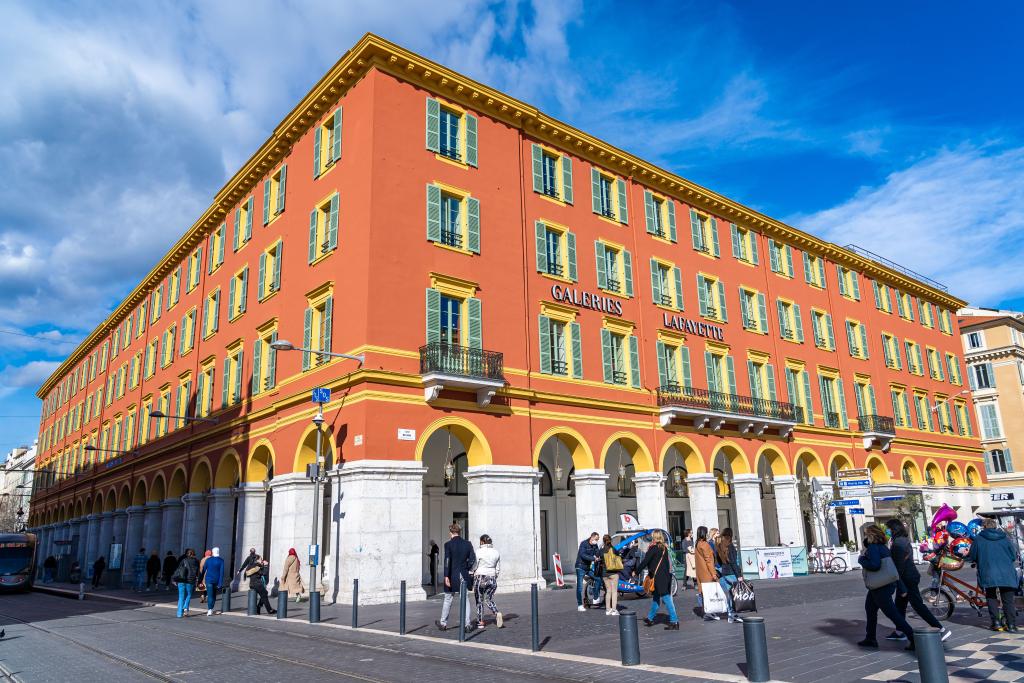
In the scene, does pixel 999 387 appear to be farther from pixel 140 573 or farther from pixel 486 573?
pixel 140 573

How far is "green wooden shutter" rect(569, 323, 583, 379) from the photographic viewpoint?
25.3 metres

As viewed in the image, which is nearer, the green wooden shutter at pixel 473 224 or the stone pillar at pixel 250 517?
the green wooden shutter at pixel 473 224

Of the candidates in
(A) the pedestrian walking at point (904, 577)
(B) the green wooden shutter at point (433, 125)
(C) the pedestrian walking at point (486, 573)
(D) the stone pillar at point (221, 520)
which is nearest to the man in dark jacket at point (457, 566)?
(C) the pedestrian walking at point (486, 573)

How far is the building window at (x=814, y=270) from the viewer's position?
1491 inches

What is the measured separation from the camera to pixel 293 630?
14.8 m

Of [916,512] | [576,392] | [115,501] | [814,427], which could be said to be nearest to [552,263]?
[576,392]

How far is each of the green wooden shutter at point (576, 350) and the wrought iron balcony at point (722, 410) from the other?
4.10 meters

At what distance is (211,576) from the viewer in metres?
19.5

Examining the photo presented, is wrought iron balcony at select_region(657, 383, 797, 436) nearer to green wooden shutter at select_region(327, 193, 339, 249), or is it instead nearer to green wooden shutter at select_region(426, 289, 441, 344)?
green wooden shutter at select_region(426, 289, 441, 344)

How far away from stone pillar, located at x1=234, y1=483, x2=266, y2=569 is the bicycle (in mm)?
Answer: 19864

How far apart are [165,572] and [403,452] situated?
15311mm

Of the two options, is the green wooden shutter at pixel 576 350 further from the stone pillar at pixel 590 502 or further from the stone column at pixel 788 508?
the stone column at pixel 788 508

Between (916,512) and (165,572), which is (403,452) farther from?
(916,512)

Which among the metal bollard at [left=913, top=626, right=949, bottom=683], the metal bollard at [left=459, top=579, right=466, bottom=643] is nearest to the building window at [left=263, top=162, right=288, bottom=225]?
the metal bollard at [left=459, top=579, right=466, bottom=643]
